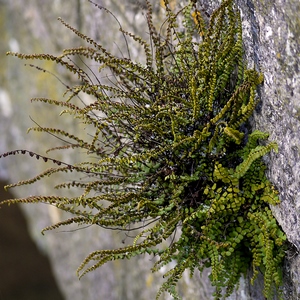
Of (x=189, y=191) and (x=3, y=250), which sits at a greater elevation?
(x=3, y=250)

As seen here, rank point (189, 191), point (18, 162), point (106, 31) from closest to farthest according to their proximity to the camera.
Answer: point (189, 191)
point (106, 31)
point (18, 162)

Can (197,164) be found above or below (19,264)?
below

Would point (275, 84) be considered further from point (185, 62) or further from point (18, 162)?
point (18, 162)

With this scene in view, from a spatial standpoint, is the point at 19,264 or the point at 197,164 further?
the point at 19,264

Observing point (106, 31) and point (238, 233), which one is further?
point (106, 31)

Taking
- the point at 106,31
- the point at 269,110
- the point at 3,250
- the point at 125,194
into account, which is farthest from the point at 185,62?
the point at 3,250
